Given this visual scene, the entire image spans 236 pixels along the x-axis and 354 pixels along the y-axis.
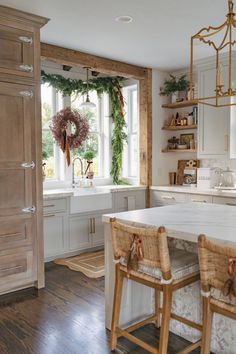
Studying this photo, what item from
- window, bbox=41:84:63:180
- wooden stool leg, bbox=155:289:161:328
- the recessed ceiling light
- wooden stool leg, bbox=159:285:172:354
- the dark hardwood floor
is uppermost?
the recessed ceiling light

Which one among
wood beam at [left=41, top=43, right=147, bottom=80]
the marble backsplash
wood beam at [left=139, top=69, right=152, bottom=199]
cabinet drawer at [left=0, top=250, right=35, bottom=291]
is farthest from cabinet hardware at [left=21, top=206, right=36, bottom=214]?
the marble backsplash

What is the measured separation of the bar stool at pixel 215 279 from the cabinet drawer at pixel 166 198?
10.0ft

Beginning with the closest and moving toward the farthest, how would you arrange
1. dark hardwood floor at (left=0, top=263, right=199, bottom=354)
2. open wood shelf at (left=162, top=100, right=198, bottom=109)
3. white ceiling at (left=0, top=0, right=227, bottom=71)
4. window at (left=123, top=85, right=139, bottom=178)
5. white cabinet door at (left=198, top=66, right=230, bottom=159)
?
1. dark hardwood floor at (left=0, top=263, right=199, bottom=354)
2. white ceiling at (left=0, top=0, right=227, bottom=71)
3. white cabinet door at (left=198, top=66, right=230, bottom=159)
4. open wood shelf at (left=162, top=100, right=198, bottom=109)
5. window at (left=123, top=85, right=139, bottom=178)

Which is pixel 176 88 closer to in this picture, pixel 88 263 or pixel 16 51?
pixel 16 51

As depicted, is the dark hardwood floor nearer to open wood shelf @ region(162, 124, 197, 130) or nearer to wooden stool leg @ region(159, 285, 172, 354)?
wooden stool leg @ region(159, 285, 172, 354)

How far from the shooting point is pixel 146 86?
5320 millimetres

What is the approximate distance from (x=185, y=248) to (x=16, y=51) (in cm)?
236

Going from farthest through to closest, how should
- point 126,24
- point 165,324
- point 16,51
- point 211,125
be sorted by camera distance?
point 211,125 → point 126,24 → point 16,51 → point 165,324

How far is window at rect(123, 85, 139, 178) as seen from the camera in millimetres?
6004

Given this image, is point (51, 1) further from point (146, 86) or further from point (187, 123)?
point (187, 123)

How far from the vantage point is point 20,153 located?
332cm

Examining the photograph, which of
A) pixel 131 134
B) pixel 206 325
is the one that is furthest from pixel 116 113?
pixel 206 325

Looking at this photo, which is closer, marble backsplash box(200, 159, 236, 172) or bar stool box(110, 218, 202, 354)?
bar stool box(110, 218, 202, 354)

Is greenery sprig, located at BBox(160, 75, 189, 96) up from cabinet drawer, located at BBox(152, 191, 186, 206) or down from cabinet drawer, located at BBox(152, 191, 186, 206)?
up
